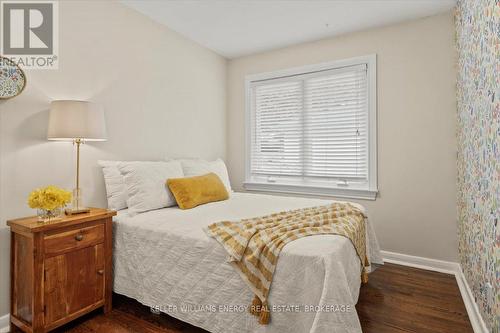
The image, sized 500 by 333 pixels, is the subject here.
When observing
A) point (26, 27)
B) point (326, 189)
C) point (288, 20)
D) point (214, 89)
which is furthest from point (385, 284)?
point (26, 27)

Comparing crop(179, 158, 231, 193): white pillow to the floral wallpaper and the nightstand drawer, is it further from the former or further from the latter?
the floral wallpaper

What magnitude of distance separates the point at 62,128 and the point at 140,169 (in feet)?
2.25

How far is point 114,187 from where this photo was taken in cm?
250

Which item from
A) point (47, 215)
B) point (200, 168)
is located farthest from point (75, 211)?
point (200, 168)

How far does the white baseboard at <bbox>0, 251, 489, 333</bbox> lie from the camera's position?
1921 millimetres

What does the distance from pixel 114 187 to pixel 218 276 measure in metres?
1.34

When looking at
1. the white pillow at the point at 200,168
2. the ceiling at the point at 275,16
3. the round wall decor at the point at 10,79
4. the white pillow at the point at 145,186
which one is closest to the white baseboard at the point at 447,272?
the white pillow at the point at 145,186

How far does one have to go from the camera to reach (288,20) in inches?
122

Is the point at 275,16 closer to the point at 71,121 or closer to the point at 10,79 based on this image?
the point at 71,121

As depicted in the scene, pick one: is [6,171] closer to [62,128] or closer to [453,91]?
[62,128]

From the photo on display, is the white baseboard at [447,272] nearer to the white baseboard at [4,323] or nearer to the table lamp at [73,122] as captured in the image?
the white baseboard at [4,323]

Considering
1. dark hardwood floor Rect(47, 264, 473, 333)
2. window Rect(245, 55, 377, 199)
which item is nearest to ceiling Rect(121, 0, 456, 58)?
window Rect(245, 55, 377, 199)

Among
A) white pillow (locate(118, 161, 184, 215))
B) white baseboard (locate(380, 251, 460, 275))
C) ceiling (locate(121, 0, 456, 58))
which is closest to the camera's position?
white pillow (locate(118, 161, 184, 215))

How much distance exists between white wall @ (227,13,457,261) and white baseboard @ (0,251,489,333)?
0.06 metres
